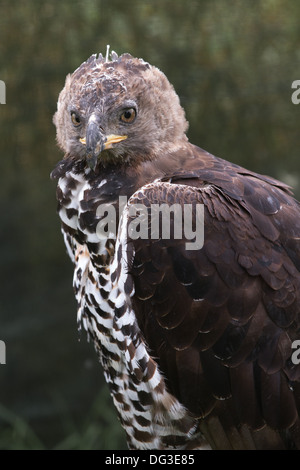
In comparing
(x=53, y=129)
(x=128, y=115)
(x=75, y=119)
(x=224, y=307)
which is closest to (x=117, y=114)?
(x=128, y=115)

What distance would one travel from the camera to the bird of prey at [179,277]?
219 centimetres

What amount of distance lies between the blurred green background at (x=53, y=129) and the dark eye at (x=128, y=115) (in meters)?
1.43

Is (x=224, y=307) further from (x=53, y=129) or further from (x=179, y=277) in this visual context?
(x=53, y=129)

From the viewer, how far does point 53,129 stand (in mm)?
3830

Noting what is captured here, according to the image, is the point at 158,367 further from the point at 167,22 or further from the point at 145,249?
the point at 167,22

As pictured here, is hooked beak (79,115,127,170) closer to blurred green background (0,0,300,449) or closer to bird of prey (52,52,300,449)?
bird of prey (52,52,300,449)

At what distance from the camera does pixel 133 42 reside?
3701mm

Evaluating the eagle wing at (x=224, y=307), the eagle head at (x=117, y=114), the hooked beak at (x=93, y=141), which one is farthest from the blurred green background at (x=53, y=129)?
the eagle wing at (x=224, y=307)

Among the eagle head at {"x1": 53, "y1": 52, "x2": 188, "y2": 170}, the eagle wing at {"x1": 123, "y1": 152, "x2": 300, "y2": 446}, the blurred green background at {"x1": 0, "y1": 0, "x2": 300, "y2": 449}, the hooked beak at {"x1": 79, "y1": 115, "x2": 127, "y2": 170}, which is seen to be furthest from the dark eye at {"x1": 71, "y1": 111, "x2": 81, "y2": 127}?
the blurred green background at {"x1": 0, "y1": 0, "x2": 300, "y2": 449}

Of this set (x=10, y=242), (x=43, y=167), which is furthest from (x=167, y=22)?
(x=10, y=242)

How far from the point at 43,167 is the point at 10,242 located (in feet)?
1.47

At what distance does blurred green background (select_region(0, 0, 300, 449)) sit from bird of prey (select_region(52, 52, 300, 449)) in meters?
1.40

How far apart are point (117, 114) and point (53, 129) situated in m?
1.56

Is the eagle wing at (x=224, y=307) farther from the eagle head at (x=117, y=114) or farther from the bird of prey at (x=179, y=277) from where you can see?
the eagle head at (x=117, y=114)
